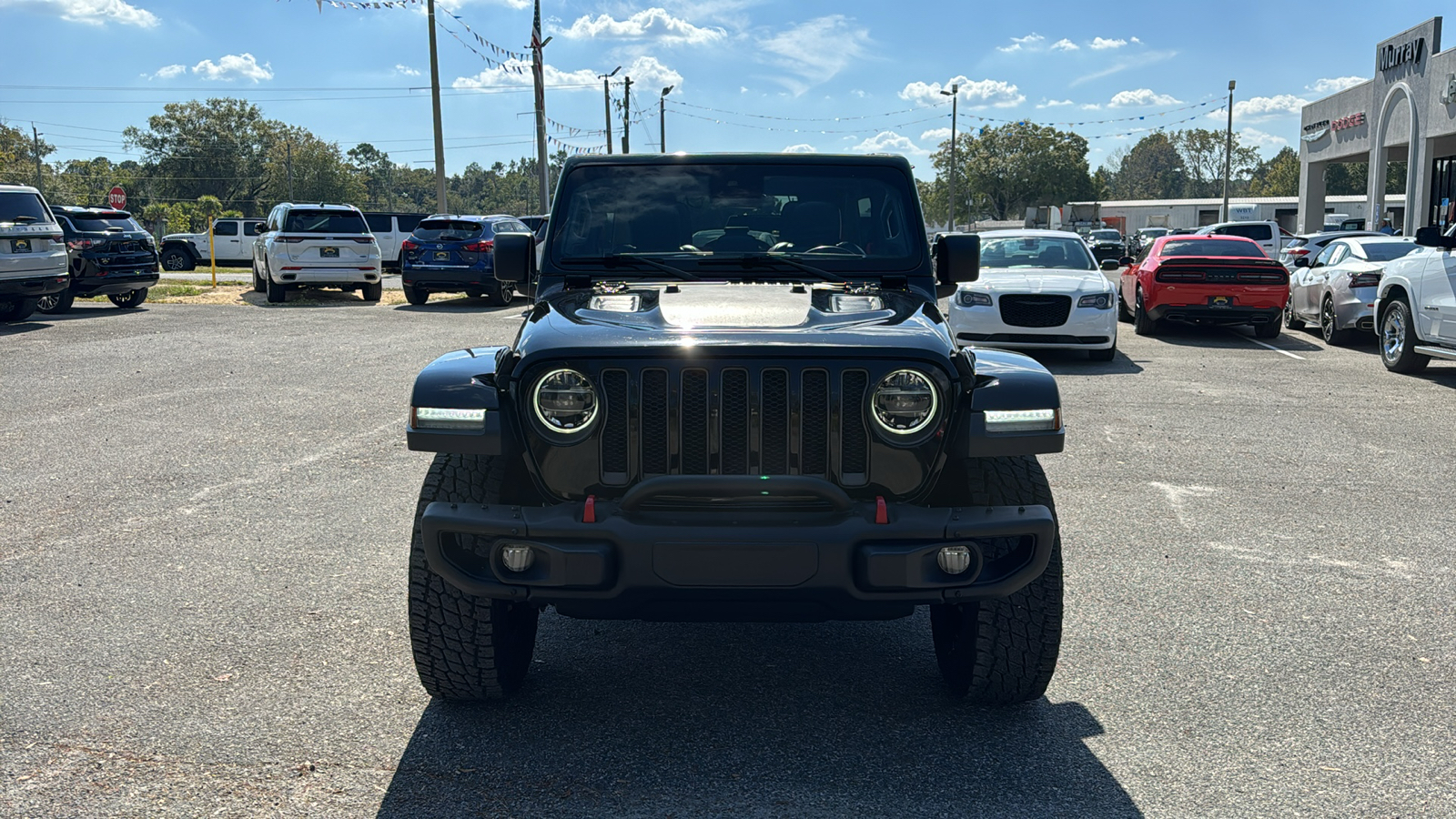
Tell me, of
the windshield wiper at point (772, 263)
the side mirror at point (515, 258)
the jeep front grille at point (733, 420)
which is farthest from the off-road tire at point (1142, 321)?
the jeep front grille at point (733, 420)

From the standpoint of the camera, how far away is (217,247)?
3834cm

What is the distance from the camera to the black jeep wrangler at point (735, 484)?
3.23 metres

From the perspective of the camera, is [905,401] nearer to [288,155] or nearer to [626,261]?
[626,261]

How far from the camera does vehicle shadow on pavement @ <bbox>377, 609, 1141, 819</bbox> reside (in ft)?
10.7

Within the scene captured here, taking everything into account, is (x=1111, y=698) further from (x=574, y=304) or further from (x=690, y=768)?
(x=574, y=304)

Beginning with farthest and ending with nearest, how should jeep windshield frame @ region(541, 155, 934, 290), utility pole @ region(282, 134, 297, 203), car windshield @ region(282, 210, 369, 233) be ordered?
utility pole @ region(282, 134, 297, 203) < car windshield @ region(282, 210, 369, 233) < jeep windshield frame @ region(541, 155, 934, 290)

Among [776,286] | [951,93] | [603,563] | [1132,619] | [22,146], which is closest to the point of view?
[603,563]

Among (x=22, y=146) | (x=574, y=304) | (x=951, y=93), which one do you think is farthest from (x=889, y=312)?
(x=22, y=146)

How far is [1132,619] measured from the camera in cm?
477

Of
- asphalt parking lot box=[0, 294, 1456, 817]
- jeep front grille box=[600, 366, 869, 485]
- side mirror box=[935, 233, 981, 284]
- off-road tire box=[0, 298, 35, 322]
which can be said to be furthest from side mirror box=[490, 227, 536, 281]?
off-road tire box=[0, 298, 35, 322]

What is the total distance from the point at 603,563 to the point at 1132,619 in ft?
8.10

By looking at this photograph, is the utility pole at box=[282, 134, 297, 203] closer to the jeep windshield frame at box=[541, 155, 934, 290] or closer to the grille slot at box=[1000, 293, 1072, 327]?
the grille slot at box=[1000, 293, 1072, 327]

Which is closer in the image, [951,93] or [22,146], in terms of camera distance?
[951,93]

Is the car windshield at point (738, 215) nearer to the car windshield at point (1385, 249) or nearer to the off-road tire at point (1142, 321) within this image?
the off-road tire at point (1142, 321)
